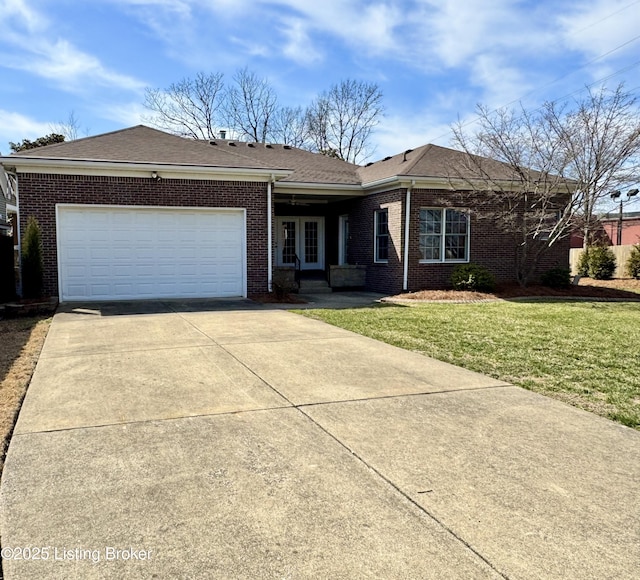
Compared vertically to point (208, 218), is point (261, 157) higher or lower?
higher

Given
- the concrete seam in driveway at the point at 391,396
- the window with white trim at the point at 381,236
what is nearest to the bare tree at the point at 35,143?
the window with white trim at the point at 381,236

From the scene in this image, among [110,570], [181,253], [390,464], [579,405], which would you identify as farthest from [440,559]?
[181,253]

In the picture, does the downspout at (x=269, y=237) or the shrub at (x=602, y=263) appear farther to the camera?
the shrub at (x=602, y=263)

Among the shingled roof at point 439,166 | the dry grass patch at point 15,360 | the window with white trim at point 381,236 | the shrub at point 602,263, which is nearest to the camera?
the dry grass patch at point 15,360

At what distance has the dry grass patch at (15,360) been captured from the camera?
4250mm

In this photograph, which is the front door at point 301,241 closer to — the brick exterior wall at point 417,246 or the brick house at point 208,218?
the brick house at point 208,218

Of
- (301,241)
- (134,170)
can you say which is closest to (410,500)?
(134,170)

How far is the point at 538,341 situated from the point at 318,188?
10.1 meters

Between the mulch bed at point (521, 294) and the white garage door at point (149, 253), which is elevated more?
the white garage door at point (149, 253)

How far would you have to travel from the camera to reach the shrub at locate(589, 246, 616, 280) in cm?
2006

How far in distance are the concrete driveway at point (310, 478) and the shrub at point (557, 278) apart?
1151 centimetres

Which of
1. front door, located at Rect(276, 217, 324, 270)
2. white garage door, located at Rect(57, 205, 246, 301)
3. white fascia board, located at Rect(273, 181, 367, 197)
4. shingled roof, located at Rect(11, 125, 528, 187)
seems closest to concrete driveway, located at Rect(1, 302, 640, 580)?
white garage door, located at Rect(57, 205, 246, 301)

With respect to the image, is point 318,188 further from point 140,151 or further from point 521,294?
point 521,294

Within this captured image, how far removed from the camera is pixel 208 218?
1362cm
